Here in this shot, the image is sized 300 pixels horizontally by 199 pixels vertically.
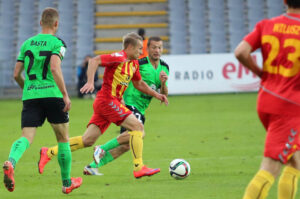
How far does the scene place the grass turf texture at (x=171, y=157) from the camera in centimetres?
730

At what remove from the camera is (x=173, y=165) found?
26.7 ft

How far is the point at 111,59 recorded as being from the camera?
801cm

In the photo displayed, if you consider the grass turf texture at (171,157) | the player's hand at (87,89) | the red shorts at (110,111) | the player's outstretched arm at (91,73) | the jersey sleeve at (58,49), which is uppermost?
the jersey sleeve at (58,49)

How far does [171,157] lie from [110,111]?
2297 millimetres

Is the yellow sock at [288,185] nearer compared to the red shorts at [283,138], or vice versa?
the red shorts at [283,138]

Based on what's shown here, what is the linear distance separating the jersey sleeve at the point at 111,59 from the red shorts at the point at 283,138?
3.52 m

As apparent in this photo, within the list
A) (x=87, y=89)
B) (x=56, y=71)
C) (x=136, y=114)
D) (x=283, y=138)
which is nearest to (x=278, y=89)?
(x=283, y=138)

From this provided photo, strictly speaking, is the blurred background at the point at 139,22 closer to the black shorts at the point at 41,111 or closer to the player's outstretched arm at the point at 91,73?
the player's outstretched arm at the point at 91,73

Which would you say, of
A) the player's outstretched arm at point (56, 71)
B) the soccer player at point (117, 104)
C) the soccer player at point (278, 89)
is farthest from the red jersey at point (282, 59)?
the soccer player at point (117, 104)

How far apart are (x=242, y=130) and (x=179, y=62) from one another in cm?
1094

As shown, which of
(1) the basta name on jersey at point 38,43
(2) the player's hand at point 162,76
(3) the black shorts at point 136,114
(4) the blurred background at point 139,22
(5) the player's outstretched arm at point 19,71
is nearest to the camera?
(1) the basta name on jersey at point 38,43

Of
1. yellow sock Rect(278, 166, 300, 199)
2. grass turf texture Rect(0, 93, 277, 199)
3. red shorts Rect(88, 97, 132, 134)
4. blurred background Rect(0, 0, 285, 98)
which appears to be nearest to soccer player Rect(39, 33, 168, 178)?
red shorts Rect(88, 97, 132, 134)

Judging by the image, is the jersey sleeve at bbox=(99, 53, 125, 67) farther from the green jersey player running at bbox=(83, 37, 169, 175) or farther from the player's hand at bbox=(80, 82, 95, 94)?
the green jersey player running at bbox=(83, 37, 169, 175)

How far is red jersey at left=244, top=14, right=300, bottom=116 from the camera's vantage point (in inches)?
191
